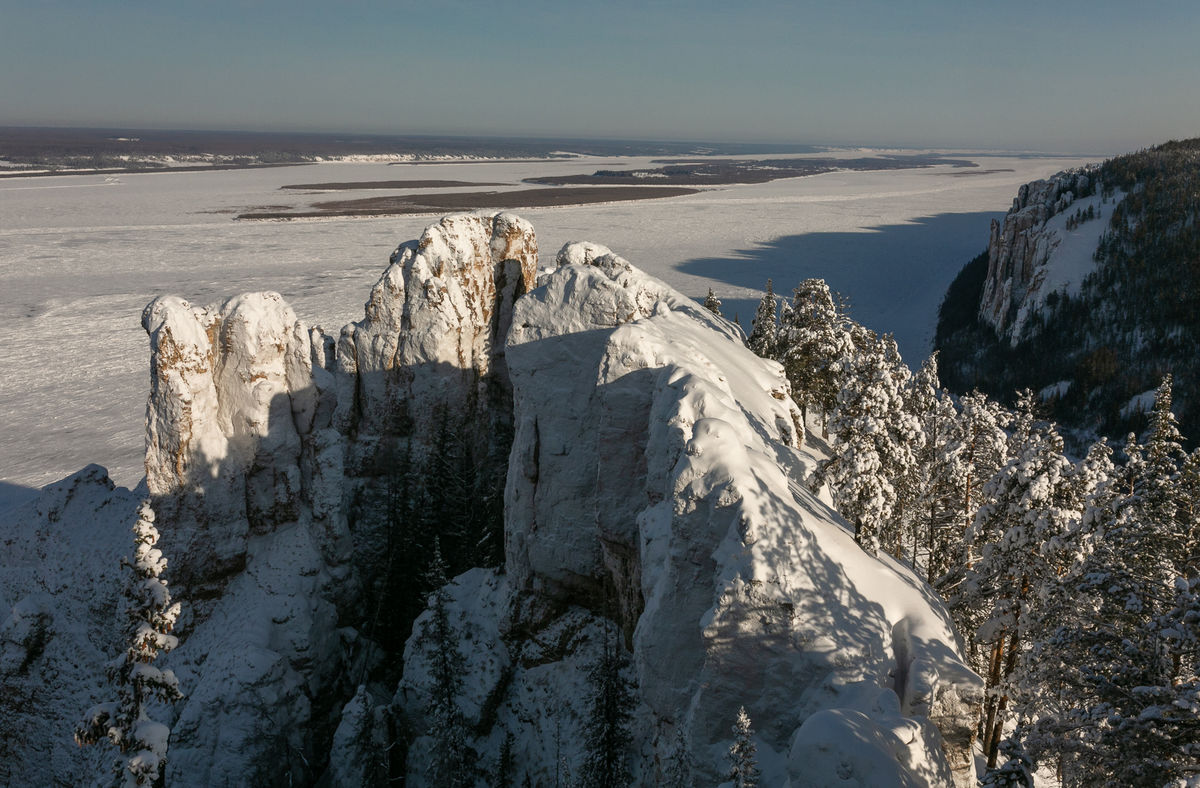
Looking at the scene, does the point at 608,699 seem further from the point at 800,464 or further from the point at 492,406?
the point at 492,406

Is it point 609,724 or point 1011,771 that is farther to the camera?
point 609,724

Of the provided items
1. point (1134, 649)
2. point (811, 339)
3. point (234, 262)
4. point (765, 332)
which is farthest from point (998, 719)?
point (234, 262)

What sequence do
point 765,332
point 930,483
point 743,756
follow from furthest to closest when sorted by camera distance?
point 765,332
point 930,483
point 743,756

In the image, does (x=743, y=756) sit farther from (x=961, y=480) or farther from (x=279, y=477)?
(x=279, y=477)

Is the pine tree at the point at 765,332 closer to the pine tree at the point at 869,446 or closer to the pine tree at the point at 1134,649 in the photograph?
the pine tree at the point at 869,446

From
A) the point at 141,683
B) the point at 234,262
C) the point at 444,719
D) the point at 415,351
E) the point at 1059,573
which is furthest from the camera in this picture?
the point at 234,262

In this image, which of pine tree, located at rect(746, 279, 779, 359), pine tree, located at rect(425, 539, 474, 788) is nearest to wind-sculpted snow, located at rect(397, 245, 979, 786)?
pine tree, located at rect(425, 539, 474, 788)
